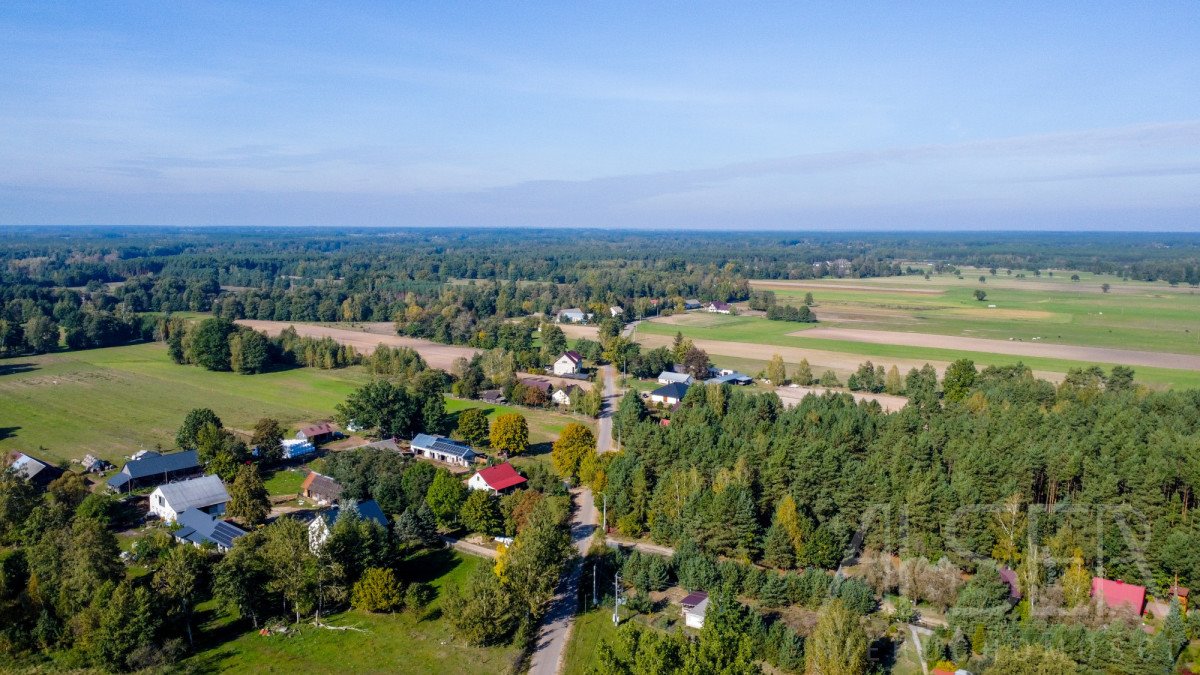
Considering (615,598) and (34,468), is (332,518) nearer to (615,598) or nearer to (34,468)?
(615,598)

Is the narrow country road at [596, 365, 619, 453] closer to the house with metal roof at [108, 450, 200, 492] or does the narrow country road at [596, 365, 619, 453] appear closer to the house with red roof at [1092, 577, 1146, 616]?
the house with red roof at [1092, 577, 1146, 616]

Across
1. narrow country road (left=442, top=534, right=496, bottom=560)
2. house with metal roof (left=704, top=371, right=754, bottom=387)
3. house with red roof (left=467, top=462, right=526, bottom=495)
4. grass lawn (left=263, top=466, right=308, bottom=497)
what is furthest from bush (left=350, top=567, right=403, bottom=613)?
house with metal roof (left=704, top=371, right=754, bottom=387)

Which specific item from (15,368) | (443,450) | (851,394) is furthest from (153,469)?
(851,394)

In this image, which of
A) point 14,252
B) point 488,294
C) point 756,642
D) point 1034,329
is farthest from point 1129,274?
point 14,252

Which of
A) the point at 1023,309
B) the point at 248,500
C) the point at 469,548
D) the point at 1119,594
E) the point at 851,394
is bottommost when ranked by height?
the point at 469,548

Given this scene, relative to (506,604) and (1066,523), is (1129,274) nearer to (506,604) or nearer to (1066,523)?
(1066,523)

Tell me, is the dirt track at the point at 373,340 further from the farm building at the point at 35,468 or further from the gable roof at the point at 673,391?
the farm building at the point at 35,468
